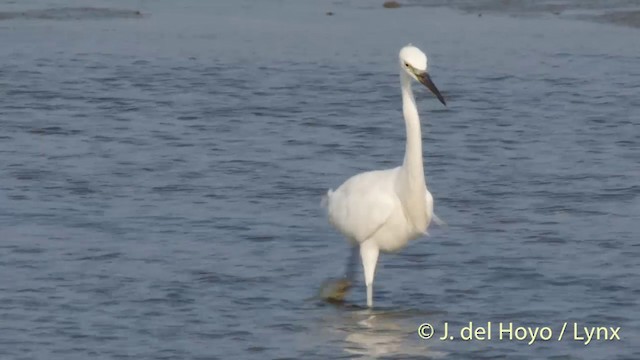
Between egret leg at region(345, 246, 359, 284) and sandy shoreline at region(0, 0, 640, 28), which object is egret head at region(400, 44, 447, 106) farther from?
sandy shoreline at region(0, 0, 640, 28)

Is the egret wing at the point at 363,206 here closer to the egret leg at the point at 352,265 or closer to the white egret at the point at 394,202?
the white egret at the point at 394,202

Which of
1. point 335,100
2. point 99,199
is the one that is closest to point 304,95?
point 335,100

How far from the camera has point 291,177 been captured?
13219mm

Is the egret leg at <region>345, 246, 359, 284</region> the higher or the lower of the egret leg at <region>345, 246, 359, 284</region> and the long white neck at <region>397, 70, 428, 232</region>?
the lower

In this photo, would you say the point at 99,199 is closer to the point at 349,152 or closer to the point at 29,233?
the point at 29,233

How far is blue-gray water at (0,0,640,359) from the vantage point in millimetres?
9430

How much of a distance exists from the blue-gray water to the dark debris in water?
68 millimetres

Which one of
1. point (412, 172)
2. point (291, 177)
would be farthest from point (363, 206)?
point (291, 177)

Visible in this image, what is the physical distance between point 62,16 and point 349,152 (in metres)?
8.25

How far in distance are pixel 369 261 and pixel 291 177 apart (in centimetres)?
338

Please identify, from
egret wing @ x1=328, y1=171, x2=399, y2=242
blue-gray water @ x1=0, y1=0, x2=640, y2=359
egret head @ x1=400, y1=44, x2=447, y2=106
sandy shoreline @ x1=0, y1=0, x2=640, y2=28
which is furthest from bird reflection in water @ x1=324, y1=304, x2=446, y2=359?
sandy shoreline @ x1=0, y1=0, x2=640, y2=28

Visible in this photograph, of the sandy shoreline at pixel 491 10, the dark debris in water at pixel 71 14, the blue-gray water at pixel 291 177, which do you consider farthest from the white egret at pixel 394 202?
the dark debris in water at pixel 71 14

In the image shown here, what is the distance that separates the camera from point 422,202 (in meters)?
9.64

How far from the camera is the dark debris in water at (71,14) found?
21.3 metres
